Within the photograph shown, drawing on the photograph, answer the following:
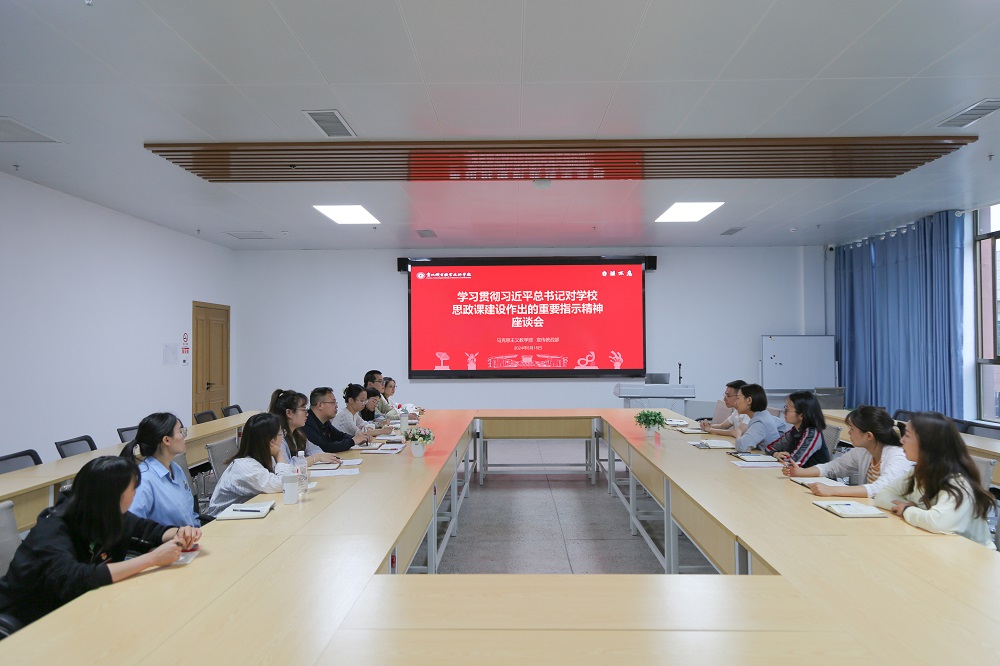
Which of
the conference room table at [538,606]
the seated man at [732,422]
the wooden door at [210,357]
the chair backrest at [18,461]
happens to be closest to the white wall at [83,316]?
the wooden door at [210,357]

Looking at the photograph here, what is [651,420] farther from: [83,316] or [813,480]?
[83,316]

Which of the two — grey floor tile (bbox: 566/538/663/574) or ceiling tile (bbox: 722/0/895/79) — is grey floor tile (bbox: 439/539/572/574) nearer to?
grey floor tile (bbox: 566/538/663/574)

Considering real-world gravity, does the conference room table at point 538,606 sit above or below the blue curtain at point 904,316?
below

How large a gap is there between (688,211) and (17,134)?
624cm

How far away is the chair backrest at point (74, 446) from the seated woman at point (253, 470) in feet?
6.41

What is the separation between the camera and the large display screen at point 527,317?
9.08 meters

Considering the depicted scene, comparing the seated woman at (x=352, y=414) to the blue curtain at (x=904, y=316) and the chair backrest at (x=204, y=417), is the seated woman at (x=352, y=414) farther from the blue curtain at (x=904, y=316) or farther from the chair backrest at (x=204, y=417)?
the blue curtain at (x=904, y=316)

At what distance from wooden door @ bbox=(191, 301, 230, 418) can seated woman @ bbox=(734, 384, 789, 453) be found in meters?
7.15

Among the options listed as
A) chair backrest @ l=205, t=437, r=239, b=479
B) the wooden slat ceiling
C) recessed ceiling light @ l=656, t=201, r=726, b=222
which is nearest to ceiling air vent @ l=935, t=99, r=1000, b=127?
the wooden slat ceiling

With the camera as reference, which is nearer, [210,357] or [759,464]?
[759,464]

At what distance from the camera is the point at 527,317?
358 inches

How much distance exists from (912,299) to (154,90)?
8.27 metres

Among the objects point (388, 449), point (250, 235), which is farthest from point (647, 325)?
point (250, 235)

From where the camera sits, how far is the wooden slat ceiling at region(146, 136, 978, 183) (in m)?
4.51
